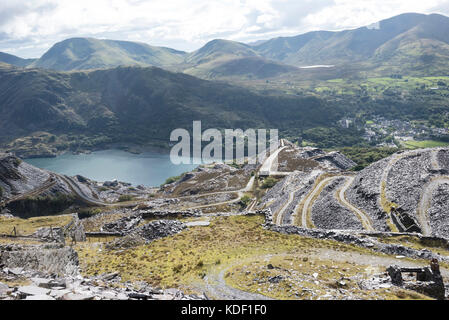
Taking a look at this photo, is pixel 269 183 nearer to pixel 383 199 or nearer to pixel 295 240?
pixel 383 199

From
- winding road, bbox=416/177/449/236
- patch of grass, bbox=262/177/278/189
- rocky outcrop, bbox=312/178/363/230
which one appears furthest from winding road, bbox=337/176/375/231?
patch of grass, bbox=262/177/278/189

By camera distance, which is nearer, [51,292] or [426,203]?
[51,292]

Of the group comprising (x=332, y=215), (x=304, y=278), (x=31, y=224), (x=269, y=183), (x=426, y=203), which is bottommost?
(x=269, y=183)

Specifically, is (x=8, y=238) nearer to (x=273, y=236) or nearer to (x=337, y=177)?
(x=273, y=236)

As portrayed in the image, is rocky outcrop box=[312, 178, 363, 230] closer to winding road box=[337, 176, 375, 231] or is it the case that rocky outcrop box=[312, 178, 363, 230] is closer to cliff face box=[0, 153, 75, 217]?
winding road box=[337, 176, 375, 231]


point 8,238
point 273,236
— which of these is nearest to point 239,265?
point 273,236

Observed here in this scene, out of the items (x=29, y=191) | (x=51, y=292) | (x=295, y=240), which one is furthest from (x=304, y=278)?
(x=29, y=191)
